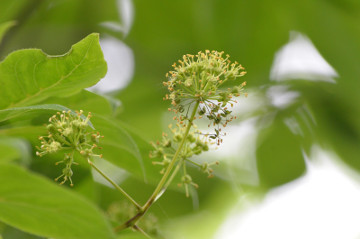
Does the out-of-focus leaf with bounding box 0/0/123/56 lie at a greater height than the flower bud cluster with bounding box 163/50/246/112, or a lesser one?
lesser

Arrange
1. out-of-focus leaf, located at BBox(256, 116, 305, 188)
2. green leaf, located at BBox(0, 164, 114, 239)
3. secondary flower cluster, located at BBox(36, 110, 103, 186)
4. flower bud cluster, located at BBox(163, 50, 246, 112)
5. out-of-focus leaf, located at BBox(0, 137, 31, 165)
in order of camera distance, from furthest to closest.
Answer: out-of-focus leaf, located at BBox(256, 116, 305, 188), flower bud cluster, located at BBox(163, 50, 246, 112), secondary flower cluster, located at BBox(36, 110, 103, 186), out-of-focus leaf, located at BBox(0, 137, 31, 165), green leaf, located at BBox(0, 164, 114, 239)

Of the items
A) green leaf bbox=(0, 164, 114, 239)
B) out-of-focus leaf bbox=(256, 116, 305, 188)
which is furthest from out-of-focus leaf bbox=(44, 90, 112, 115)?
out-of-focus leaf bbox=(256, 116, 305, 188)

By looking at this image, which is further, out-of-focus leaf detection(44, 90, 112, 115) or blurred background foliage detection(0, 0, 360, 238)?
blurred background foliage detection(0, 0, 360, 238)

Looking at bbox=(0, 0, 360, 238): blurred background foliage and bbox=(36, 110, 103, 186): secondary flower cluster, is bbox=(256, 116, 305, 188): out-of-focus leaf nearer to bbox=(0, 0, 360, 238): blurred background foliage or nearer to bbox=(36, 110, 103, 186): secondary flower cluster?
bbox=(0, 0, 360, 238): blurred background foliage

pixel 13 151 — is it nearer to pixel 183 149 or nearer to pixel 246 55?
pixel 183 149

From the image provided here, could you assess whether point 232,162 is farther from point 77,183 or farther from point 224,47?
point 77,183

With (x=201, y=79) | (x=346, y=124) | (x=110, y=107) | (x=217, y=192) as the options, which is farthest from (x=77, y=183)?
(x=346, y=124)

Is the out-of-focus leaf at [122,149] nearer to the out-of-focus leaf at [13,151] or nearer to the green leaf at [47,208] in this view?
the out-of-focus leaf at [13,151]
